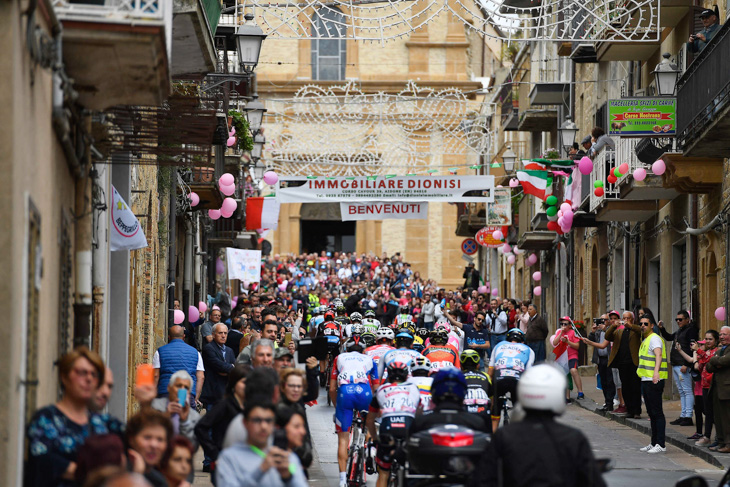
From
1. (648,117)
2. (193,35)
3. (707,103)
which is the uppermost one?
(193,35)

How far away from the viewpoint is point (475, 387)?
14.0 metres

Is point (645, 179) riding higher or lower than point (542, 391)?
higher

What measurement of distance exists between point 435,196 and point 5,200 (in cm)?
2824

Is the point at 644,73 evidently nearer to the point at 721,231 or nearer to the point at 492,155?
the point at 721,231

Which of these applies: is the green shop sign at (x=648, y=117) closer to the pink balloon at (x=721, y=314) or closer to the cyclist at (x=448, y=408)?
the pink balloon at (x=721, y=314)

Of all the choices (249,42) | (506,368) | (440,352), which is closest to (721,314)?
(506,368)

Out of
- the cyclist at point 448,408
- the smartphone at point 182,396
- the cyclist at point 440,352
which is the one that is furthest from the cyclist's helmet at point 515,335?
the smartphone at point 182,396

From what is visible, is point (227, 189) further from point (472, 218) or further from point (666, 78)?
point (472, 218)

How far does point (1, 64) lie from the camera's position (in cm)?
863

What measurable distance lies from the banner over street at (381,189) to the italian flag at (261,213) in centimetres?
→ 120

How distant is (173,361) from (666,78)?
1148cm

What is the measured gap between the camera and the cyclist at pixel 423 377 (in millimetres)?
13621

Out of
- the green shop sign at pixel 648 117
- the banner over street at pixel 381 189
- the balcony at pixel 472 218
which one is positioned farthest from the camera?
the balcony at pixel 472 218

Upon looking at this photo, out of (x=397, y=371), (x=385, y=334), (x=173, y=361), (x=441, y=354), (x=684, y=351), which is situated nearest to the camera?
(x=397, y=371)
